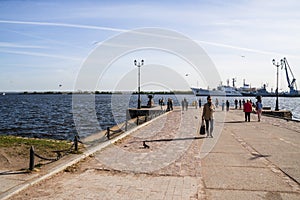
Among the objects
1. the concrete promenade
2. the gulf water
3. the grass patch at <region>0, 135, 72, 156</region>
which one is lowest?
the gulf water

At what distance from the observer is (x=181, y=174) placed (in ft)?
26.8

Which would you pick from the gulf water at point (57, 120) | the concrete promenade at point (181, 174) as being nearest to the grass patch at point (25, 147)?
the concrete promenade at point (181, 174)

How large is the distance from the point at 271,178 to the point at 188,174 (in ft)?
6.27

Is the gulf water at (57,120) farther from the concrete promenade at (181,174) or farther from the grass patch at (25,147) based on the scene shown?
the concrete promenade at (181,174)

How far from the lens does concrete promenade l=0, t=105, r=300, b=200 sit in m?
6.61

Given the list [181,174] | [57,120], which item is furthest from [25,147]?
[57,120]

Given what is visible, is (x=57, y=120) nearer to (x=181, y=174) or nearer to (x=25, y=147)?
(x=25, y=147)

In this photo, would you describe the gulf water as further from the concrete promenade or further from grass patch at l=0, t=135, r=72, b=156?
the concrete promenade

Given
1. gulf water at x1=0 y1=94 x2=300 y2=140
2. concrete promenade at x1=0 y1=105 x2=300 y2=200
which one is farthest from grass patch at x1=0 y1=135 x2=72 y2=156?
gulf water at x1=0 y1=94 x2=300 y2=140

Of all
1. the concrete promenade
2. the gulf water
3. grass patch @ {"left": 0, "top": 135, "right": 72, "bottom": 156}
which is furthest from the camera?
the gulf water

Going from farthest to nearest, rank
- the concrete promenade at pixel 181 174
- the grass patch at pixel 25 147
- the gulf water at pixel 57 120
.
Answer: the gulf water at pixel 57 120 < the grass patch at pixel 25 147 < the concrete promenade at pixel 181 174

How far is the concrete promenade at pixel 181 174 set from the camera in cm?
661

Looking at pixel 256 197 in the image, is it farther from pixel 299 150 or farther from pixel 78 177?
pixel 299 150

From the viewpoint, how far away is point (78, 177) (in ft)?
25.5
